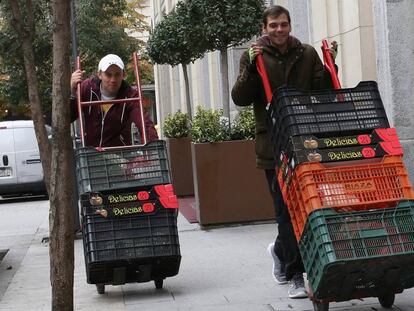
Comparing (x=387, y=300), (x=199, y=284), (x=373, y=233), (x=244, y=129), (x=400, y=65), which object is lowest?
(x=199, y=284)

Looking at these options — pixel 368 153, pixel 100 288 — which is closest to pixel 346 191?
pixel 368 153

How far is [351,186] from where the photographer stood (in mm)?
5027

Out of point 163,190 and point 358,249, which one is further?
point 163,190

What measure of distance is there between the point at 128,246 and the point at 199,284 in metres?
0.98

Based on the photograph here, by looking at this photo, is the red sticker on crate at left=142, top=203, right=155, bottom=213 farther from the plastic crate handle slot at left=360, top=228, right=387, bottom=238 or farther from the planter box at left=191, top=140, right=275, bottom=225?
the planter box at left=191, top=140, right=275, bottom=225

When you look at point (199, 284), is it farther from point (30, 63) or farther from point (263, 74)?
point (30, 63)

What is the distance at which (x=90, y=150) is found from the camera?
6.50 m

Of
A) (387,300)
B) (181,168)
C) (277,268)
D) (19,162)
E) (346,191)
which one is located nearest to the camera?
(346,191)

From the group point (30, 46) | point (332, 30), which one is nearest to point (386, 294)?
point (30, 46)

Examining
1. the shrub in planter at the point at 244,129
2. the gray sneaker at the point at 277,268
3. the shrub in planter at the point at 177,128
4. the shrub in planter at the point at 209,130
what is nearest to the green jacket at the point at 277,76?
the gray sneaker at the point at 277,268

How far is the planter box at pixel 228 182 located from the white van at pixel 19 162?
36.5 ft

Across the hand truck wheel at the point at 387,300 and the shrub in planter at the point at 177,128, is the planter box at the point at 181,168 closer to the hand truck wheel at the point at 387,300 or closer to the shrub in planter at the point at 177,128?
the shrub in planter at the point at 177,128

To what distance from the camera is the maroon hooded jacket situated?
6867mm

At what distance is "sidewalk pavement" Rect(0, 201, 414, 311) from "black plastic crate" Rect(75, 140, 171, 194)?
982 millimetres
